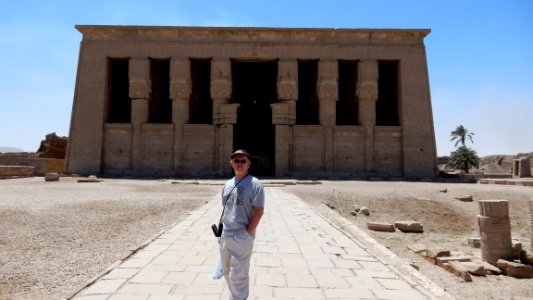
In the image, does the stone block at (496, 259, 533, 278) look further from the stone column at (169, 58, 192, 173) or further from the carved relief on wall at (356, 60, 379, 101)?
the stone column at (169, 58, 192, 173)

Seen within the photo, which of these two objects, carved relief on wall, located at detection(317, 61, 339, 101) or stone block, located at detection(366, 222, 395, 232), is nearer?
stone block, located at detection(366, 222, 395, 232)

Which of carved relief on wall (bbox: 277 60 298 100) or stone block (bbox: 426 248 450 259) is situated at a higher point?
carved relief on wall (bbox: 277 60 298 100)

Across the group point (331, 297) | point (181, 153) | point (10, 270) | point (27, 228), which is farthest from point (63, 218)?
point (181, 153)

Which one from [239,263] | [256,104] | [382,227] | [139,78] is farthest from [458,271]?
[256,104]

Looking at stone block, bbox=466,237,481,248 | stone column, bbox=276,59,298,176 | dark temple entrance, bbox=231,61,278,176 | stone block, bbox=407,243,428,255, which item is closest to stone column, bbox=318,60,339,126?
stone column, bbox=276,59,298,176

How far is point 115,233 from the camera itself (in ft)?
22.7

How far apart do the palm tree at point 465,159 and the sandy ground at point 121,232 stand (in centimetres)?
2991

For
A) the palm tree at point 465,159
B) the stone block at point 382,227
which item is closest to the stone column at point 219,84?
the stone block at point 382,227

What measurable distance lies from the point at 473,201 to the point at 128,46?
917 inches

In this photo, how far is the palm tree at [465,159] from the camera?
138ft

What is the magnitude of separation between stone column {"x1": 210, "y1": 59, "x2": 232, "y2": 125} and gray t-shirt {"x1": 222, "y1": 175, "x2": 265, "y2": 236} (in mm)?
22185

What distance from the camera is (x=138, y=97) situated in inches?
1006

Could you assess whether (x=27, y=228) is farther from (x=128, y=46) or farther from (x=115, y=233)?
(x=128, y=46)

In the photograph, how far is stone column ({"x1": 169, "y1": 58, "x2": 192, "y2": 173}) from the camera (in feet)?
83.0
